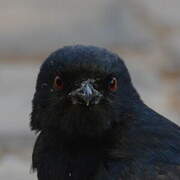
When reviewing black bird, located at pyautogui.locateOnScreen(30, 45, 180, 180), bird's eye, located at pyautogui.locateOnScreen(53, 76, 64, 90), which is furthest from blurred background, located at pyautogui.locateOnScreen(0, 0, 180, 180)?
bird's eye, located at pyautogui.locateOnScreen(53, 76, 64, 90)

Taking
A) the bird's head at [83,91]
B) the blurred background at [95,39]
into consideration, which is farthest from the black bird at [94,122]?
the blurred background at [95,39]

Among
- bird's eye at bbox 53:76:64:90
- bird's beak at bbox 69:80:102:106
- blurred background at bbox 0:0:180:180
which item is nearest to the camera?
bird's beak at bbox 69:80:102:106

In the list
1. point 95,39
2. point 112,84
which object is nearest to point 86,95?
point 112,84

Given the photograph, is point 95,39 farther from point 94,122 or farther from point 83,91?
point 83,91

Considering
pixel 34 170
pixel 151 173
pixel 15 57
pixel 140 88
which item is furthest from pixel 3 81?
pixel 151 173

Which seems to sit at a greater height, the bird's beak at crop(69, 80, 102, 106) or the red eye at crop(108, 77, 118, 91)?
the red eye at crop(108, 77, 118, 91)

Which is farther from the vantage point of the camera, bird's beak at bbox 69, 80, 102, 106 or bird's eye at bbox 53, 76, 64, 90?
bird's eye at bbox 53, 76, 64, 90

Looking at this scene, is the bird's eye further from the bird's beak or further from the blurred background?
the blurred background

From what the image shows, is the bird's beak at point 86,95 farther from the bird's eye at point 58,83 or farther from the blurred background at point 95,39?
the blurred background at point 95,39

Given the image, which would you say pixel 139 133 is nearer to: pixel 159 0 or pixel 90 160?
pixel 90 160
